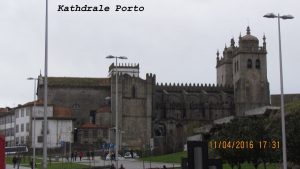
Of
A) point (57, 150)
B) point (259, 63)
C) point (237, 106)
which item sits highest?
point (259, 63)

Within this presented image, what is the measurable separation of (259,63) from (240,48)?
5.51m

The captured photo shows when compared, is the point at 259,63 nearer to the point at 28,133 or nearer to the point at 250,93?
the point at 250,93

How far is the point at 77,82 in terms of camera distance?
130375mm

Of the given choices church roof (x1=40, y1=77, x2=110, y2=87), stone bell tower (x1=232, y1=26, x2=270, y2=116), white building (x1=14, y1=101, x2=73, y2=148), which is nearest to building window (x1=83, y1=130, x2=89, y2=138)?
white building (x1=14, y1=101, x2=73, y2=148)

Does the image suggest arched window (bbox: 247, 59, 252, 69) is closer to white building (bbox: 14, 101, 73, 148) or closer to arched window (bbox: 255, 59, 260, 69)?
arched window (bbox: 255, 59, 260, 69)

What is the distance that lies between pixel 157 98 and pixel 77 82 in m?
21.1

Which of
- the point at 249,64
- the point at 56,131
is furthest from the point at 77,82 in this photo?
the point at 249,64

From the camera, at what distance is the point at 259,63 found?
145 metres

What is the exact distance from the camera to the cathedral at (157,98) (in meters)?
124

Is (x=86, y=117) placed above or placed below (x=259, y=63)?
below

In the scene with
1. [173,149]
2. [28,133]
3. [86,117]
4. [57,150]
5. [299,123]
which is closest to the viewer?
[299,123]

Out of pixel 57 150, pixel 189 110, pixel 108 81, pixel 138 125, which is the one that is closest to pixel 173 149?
pixel 57 150

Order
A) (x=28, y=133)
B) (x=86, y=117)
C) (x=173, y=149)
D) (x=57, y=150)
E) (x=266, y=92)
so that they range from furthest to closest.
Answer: (x=266, y=92) → (x=86, y=117) → (x=28, y=133) → (x=57, y=150) → (x=173, y=149)

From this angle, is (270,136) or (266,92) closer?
(270,136)
